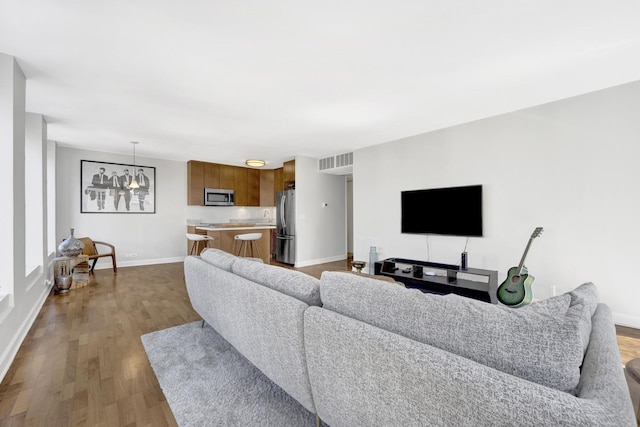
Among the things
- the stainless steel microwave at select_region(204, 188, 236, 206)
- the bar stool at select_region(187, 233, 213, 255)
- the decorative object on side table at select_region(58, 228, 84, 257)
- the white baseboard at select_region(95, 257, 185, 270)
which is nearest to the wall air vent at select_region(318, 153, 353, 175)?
the stainless steel microwave at select_region(204, 188, 236, 206)

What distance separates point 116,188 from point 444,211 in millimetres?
6422

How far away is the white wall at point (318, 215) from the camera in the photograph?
242 inches

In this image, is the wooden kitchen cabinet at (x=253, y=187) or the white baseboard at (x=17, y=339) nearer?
the white baseboard at (x=17, y=339)

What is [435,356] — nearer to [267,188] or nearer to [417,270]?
[417,270]

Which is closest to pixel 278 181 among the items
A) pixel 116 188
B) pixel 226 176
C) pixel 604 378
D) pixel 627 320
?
pixel 226 176

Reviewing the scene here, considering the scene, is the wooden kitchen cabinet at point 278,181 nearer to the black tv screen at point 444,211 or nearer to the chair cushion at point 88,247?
the black tv screen at point 444,211

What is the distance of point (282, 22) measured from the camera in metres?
1.90

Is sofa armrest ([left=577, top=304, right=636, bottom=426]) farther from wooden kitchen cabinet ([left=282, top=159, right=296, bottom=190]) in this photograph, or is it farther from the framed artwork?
the framed artwork

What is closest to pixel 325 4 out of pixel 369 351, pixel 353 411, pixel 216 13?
pixel 216 13

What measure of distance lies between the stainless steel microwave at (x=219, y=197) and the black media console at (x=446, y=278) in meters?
4.65

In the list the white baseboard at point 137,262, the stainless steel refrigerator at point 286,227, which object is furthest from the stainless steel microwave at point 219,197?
the white baseboard at point 137,262

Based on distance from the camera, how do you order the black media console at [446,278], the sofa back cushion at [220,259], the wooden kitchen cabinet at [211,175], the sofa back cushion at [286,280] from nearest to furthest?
the sofa back cushion at [286,280] → the sofa back cushion at [220,259] → the black media console at [446,278] → the wooden kitchen cabinet at [211,175]

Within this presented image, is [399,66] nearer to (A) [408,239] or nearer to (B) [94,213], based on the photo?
(A) [408,239]

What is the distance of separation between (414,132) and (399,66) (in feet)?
6.93
